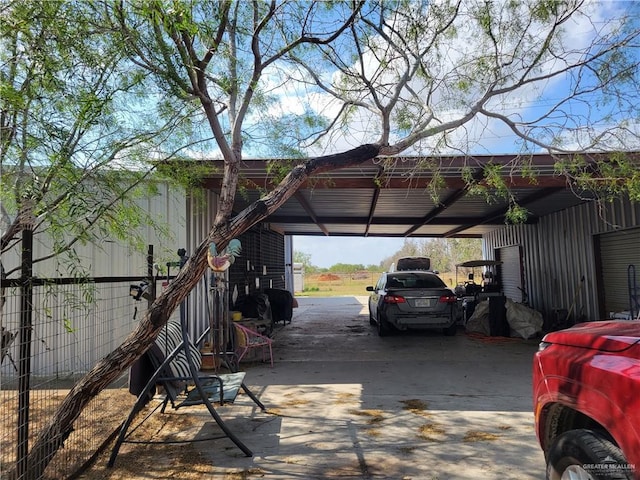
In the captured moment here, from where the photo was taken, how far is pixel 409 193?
9688 mm

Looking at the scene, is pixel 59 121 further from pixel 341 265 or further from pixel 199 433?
pixel 341 265

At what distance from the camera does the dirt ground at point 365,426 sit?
3596 mm

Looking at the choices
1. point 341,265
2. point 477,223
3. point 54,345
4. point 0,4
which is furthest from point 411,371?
point 341,265

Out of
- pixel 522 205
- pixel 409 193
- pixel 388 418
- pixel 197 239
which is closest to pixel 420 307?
pixel 409 193

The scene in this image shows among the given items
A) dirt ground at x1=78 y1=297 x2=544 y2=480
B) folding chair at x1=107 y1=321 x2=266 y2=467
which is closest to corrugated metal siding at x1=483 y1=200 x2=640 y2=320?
dirt ground at x1=78 y1=297 x2=544 y2=480

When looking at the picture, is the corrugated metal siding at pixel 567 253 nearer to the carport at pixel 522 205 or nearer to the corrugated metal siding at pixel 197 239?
the carport at pixel 522 205

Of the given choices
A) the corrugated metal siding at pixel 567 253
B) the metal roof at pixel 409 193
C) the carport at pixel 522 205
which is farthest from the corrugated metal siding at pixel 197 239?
the corrugated metal siding at pixel 567 253

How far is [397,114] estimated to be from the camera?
6.25 meters

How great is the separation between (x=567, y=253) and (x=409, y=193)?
17.6 ft

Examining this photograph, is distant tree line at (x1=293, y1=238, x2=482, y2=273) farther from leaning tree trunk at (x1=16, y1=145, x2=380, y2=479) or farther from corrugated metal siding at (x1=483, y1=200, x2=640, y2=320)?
leaning tree trunk at (x1=16, y1=145, x2=380, y2=479)

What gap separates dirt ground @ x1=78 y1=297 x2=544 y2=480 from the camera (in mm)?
3596

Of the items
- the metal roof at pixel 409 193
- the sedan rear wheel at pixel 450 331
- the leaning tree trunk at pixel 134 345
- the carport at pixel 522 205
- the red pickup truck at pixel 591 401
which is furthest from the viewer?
the sedan rear wheel at pixel 450 331

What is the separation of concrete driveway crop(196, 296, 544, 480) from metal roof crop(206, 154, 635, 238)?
2836 millimetres

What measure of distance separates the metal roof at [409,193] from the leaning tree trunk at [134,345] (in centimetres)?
213
